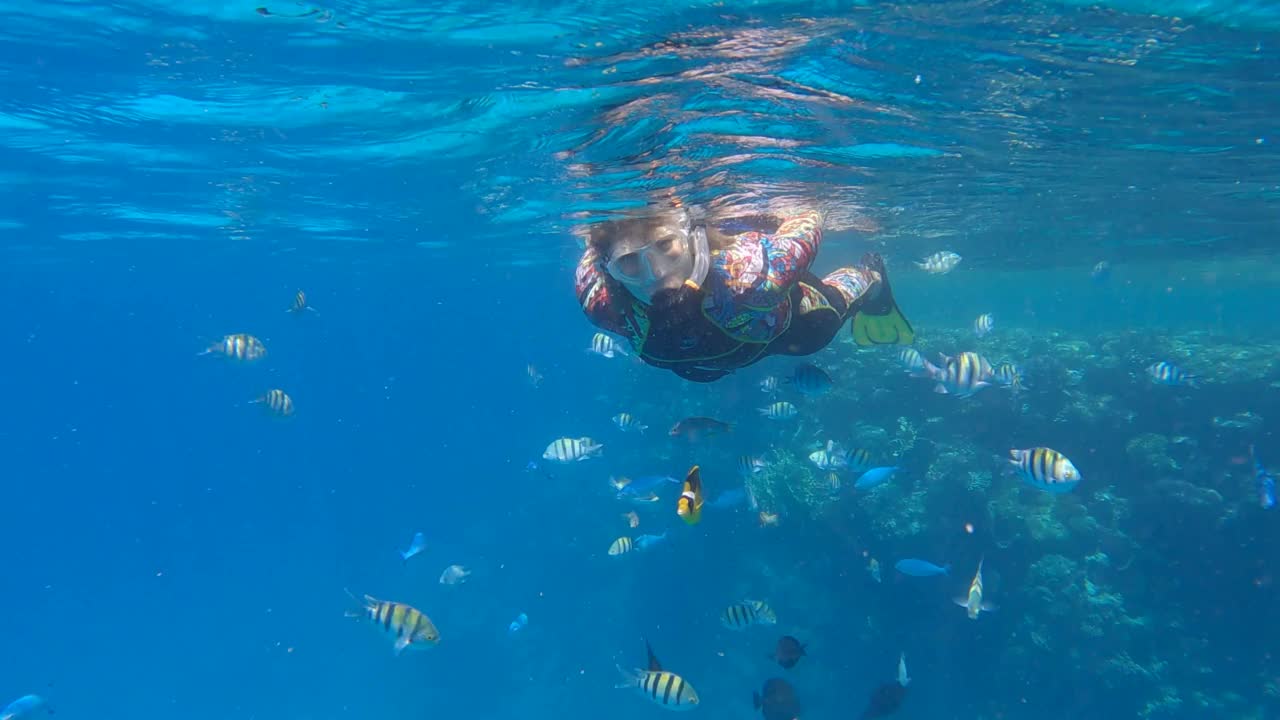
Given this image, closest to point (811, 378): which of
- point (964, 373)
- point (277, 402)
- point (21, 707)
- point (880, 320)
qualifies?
point (964, 373)

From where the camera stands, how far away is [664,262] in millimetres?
4023

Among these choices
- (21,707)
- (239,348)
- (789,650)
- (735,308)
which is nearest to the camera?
(735,308)

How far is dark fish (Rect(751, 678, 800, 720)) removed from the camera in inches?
341

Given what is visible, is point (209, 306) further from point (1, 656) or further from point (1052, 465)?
point (1052, 465)

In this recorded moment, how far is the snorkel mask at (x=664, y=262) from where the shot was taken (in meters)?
3.98

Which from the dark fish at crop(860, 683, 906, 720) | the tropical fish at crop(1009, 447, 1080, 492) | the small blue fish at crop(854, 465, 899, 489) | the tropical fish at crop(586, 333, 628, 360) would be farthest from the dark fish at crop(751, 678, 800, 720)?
the tropical fish at crop(586, 333, 628, 360)

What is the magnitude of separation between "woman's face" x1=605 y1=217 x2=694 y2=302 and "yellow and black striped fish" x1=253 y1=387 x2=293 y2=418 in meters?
10.4

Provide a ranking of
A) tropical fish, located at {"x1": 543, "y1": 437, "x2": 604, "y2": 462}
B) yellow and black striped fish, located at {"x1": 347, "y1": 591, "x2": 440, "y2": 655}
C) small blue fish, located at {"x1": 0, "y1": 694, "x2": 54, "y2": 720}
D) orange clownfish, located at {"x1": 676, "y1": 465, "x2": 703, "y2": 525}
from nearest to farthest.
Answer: orange clownfish, located at {"x1": 676, "y1": 465, "x2": 703, "y2": 525} → yellow and black striped fish, located at {"x1": 347, "y1": 591, "x2": 440, "y2": 655} → small blue fish, located at {"x1": 0, "y1": 694, "x2": 54, "y2": 720} → tropical fish, located at {"x1": 543, "y1": 437, "x2": 604, "y2": 462}

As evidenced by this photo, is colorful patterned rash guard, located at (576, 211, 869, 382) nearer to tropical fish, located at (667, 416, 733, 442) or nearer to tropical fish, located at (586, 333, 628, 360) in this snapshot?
tropical fish, located at (667, 416, 733, 442)

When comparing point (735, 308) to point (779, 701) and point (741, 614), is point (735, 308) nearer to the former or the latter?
point (741, 614)

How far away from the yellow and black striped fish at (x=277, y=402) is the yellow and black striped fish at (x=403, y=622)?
4964mm

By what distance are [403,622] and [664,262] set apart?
7372 mm

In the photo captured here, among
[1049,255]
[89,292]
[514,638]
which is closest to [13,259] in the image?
[89,292]

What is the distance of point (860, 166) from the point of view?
557 inches
